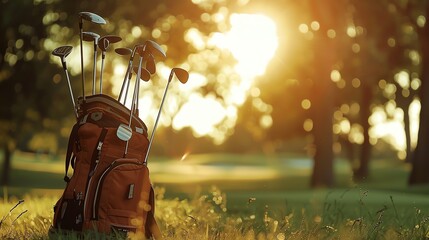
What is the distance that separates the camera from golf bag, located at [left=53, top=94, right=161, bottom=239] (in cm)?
698

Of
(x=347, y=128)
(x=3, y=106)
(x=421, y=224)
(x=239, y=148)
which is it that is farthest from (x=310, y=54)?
(x=239, y=148)

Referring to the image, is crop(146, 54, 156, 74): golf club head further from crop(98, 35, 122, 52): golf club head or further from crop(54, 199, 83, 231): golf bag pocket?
crop(54, 199, 83, 231): golf bag pocket

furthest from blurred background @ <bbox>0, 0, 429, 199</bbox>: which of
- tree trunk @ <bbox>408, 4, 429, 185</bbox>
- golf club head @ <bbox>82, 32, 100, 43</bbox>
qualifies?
golf club head @ <bbox>82, 32, 100, 43</bbox>

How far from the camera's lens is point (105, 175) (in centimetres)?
695

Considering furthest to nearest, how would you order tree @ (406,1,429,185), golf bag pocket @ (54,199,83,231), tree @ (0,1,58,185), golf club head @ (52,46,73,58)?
tree @ (406,1,429,185)
tree @ (0,1,58,185)
golf club head @ (52,46,73,58)
golf bag pocket @ (54,199,83,231)

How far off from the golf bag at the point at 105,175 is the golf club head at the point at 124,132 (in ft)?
0.68

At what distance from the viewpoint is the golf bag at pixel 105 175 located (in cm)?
698

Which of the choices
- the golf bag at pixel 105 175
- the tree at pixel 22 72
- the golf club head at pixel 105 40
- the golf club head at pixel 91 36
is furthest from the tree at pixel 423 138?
the golf bag at pixel 105 175

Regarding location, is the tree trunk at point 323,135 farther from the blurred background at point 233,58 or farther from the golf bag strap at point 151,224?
the golf bag strap at point 151,224

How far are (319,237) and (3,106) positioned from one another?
68.6ft

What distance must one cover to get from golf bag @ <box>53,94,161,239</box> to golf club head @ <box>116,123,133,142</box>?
21 cm

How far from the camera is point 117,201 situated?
708 centimetres

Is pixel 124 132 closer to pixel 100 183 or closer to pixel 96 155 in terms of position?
pixel 96 155

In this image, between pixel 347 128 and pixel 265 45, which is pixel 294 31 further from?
pixel 347 128
